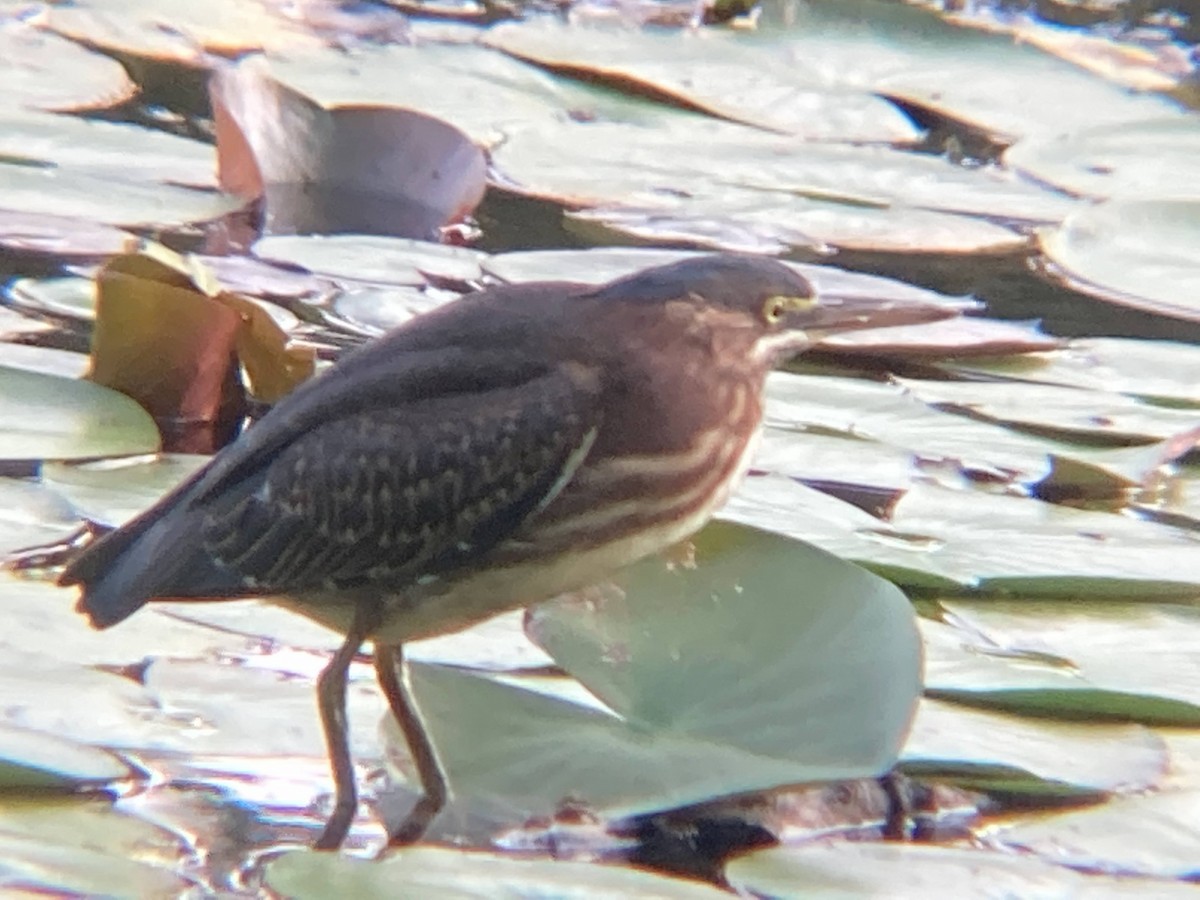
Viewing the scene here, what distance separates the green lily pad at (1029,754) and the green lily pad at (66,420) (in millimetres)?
1395

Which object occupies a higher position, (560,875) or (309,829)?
(560,875)

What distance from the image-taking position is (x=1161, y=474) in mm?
4164

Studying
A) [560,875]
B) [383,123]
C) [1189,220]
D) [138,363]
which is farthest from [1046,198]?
[560,875]

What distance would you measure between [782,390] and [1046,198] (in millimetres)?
1867

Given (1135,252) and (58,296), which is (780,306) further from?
(1135,252)

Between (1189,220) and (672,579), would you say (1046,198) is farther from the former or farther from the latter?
(672,579)

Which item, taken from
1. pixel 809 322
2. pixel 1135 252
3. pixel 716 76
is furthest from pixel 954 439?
pixel 716 76

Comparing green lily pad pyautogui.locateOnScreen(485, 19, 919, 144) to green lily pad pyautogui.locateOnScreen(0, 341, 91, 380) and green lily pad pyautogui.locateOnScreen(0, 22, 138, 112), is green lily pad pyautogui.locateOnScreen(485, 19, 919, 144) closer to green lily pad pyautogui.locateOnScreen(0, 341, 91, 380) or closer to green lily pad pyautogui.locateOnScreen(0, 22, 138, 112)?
green lily pad pyautogui.locateOnScreen(0, 22, 138, 112)

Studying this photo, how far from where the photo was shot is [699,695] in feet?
10.3

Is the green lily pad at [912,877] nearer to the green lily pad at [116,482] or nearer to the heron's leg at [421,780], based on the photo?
the heron's leg at [421,780]

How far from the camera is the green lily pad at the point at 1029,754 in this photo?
10.2ft

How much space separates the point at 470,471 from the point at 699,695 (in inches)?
17.5

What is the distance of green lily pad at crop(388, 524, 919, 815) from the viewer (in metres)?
3.00

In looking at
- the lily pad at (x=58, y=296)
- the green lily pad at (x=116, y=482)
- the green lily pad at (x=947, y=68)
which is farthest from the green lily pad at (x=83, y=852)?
the green lily pad at (x=947, y=68)
